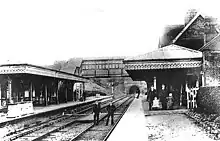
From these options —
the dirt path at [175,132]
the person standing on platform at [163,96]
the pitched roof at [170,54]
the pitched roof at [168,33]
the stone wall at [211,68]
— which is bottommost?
the dirt path at [175,132]

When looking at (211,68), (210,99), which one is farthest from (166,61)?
(210,99)

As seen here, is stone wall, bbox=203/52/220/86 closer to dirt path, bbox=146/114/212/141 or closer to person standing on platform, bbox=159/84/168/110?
person standing on platform, bbox=159/84/168/110

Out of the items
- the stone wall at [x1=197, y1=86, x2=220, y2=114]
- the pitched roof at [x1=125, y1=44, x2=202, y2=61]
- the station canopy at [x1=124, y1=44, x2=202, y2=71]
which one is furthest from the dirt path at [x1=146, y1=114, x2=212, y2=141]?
the pitched roof at [x1=125, y1=44, x2=202, y2=61]

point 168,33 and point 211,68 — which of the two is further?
point 168,33

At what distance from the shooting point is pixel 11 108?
16.0 m

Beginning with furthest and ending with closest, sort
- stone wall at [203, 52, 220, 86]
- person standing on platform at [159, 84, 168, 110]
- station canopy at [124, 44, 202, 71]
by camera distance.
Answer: person standing on platform at [159, 84, 168, 110], station canopy at [124, 44, 202, 71], stone wall at [203, 52, 220, 86]

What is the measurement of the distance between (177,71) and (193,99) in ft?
8.46

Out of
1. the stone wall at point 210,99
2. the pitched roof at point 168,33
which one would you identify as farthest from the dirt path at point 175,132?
the pitched roof at point 168,33

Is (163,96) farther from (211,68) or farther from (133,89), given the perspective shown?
(133,89)

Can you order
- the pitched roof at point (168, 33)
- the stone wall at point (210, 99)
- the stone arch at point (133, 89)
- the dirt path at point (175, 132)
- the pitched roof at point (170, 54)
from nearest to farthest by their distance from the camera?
the dirt path at point (175, 132), the stone wall at point (210, 99), the pitched roof at point (170, 54), the pitched roof at point (168, 33), the stone arch at point (133, 89)

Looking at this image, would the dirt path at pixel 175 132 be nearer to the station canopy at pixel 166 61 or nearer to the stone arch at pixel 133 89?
the station canopy at pixel 166 61

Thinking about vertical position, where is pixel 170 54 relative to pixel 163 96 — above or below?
above

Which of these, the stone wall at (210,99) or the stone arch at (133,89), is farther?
the stone arch at (133,89)

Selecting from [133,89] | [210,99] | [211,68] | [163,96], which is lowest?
[133,89]
